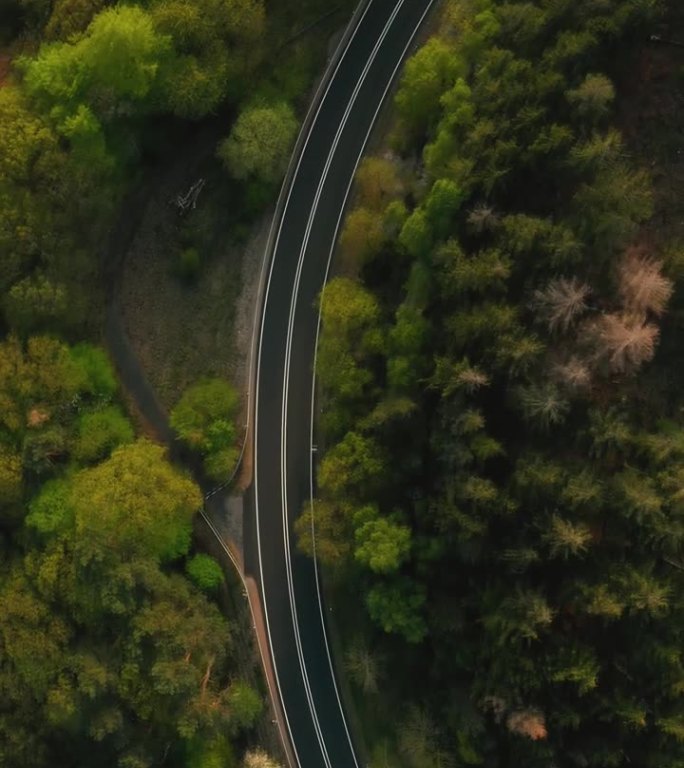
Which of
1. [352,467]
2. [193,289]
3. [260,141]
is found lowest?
[352,467]

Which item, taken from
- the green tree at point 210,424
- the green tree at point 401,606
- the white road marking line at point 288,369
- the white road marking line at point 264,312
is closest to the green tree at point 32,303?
the green tree at point 210,424

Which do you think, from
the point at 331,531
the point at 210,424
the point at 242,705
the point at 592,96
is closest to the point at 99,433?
the point at 210,424

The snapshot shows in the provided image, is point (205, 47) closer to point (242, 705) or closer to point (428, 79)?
point (428, 79)

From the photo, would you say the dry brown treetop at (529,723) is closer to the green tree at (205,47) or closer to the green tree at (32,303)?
the green tree at (32,303)

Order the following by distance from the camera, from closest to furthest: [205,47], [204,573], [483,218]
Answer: [483,218] < [205,47] < [204,573]

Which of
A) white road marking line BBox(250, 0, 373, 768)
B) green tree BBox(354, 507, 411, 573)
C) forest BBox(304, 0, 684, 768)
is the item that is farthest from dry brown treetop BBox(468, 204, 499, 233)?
green tree BBox(354, 507, 411, 573)

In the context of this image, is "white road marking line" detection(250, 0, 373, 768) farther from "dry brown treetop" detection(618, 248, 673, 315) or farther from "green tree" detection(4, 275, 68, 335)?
"dry brown treetop" detection(618, 248, 673, 315)

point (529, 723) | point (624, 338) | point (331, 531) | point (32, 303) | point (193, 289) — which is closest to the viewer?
point (624, 338)
